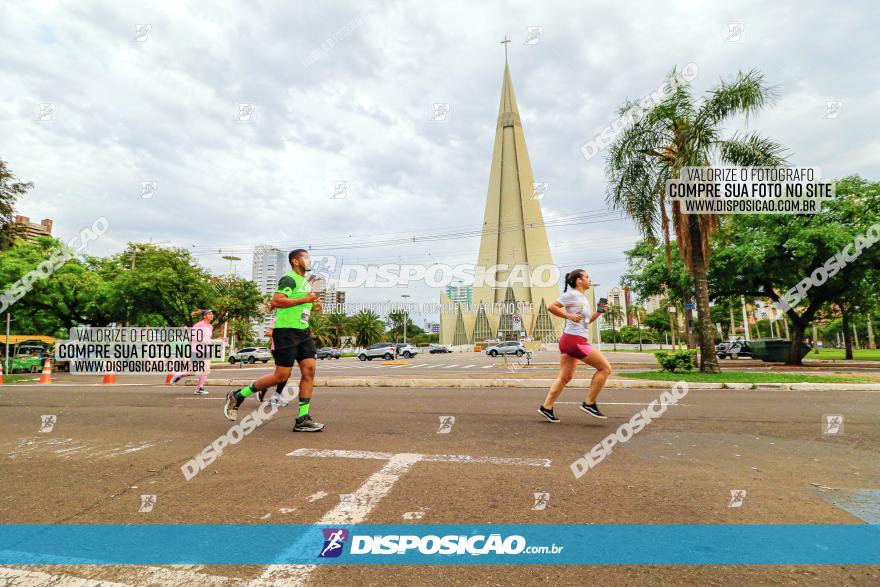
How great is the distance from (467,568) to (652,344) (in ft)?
377

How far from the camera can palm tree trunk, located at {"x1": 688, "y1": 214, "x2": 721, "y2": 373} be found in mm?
13258

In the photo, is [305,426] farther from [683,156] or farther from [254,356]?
[254,356]

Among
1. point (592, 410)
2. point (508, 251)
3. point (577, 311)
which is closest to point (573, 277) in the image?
point (577, 311)

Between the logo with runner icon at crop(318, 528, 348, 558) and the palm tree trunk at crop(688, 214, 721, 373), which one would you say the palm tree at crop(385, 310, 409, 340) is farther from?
the logo with runner icon at crop(318, 528, 348, 558)

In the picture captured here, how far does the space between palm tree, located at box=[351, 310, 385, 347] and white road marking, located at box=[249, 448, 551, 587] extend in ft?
217

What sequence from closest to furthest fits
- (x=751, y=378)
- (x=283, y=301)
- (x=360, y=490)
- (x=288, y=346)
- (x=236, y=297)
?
(x=360, y=490) < (x=283, y=301) < (x=288, y=346) < (x=751, y=378) < (x=236, y=297)

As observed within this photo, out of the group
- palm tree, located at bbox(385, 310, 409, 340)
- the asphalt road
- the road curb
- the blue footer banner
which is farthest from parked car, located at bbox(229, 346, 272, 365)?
palm tree, located at bbox(385, 310, 409, 340)

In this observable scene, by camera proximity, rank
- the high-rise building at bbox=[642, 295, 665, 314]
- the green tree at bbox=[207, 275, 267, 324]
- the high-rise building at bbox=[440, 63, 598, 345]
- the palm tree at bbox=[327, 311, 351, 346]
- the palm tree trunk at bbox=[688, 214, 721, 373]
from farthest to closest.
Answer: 1. the high-rise building at bbox=[440, 63, 598, 345]
2. the palm tree at bbox=[327, 311, 351, 346]
3. the green tree at bbox=[207, 275, 267, 324]
4. the high-rise building at bbox=[642, 295, 665, 314]
5. the palm tree trunk at bbox=[688, 214, 721, 373]

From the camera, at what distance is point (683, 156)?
510 inches

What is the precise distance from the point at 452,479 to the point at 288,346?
2.61m

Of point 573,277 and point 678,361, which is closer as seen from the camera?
point 573,277

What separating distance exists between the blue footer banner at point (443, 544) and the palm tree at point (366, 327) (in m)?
67.7

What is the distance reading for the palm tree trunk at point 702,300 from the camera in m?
13.3

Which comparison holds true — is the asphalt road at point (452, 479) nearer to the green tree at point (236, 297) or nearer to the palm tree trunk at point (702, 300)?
the palm tree trunk at point (702, 300)
